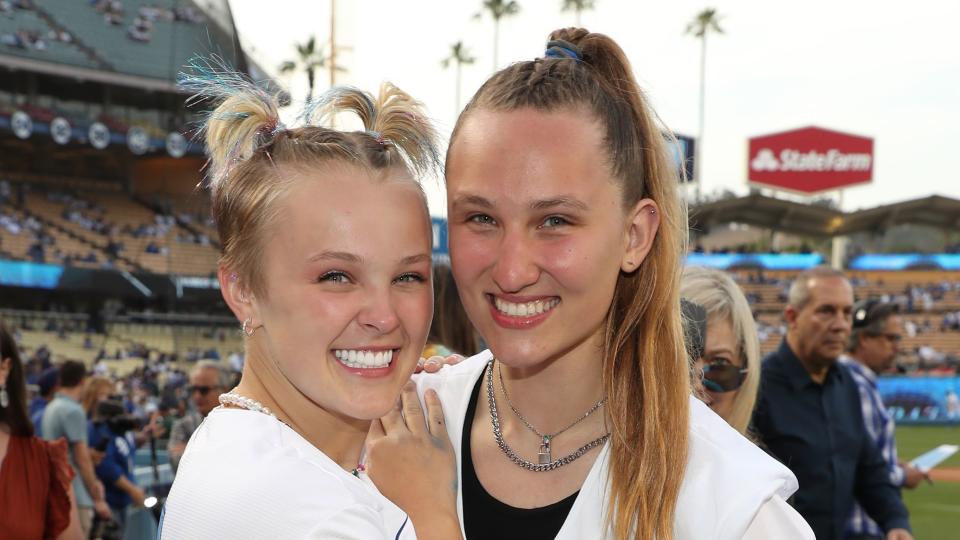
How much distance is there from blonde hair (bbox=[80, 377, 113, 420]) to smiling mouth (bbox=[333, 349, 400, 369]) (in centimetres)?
674

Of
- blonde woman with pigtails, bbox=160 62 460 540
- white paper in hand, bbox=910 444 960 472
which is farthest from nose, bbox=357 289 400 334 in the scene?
white paper in hand, bbox=910 444 960 472

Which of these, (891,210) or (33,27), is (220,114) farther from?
(891,210)

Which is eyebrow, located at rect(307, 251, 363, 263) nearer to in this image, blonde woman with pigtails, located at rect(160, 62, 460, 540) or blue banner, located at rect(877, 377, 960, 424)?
blonde woman with pigtails, located at rect(160, 62, 460, 540)

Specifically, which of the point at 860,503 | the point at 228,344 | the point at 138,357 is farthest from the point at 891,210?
the point at 860,503

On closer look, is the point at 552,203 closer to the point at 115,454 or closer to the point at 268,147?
the point at 268,147

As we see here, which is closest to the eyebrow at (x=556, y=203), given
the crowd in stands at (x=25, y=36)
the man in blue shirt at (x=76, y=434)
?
the man in blue shirt at (x=76, y=434)

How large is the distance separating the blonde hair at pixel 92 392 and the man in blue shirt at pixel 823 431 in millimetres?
5674

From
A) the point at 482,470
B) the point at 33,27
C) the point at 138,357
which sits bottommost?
the point at 138,357

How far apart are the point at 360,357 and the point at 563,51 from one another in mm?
761

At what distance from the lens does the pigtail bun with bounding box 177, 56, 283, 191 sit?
73.6 inches

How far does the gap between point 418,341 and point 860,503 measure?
346cm

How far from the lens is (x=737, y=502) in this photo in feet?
5.13

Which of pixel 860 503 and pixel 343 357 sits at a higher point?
pixel 343 357

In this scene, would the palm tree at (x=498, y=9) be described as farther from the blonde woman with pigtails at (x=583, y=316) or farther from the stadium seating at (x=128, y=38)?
the blonde woman with pigtails at (x=583, y=316)
